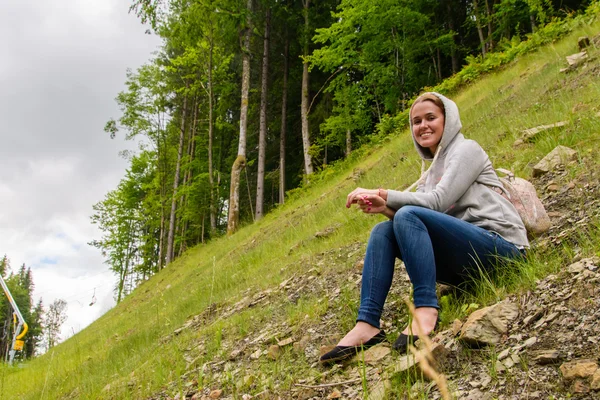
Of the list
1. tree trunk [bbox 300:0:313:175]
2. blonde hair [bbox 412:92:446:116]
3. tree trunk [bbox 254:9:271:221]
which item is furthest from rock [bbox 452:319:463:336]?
tree trunk [bbox 254:9:271:221]

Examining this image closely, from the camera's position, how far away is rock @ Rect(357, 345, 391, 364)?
2.46 meters

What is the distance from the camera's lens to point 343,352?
253 cm

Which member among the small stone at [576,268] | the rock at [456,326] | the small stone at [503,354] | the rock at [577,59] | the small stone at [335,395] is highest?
the rock at [577,59]

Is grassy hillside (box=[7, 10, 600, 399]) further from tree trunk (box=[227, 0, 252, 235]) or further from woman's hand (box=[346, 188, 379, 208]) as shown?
tree trunk (box=[227, 0, 252, 235])

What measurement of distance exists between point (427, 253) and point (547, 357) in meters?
0.86

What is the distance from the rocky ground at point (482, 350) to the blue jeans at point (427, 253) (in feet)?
0.84

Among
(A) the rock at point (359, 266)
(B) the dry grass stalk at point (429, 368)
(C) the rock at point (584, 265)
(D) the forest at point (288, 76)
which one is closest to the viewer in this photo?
(B) the dry grass stalk at point (429, 368)

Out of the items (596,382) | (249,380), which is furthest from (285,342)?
(596,382)

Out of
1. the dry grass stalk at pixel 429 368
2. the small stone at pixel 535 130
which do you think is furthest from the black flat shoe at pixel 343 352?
the small stone at pixel 535 130

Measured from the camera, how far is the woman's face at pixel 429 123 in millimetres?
2980

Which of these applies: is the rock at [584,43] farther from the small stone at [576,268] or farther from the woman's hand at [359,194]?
the woman's hand at [359,194]

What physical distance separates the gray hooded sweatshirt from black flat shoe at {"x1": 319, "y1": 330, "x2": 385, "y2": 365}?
2.76 feet

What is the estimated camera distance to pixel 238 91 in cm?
2692

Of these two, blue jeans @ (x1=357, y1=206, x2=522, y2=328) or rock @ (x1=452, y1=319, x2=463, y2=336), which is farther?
blue jeans @ (x1=357, y1=206, x2=522, y2=328)
